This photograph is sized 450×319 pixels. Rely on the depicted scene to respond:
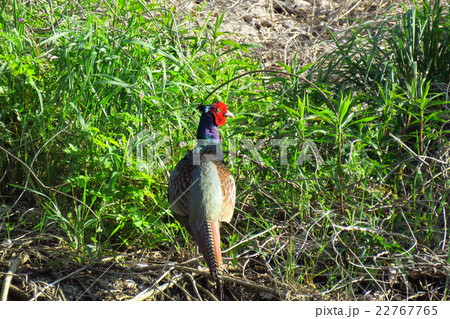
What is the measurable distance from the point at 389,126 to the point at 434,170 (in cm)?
40

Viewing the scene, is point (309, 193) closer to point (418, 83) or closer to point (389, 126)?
point (389, 126)

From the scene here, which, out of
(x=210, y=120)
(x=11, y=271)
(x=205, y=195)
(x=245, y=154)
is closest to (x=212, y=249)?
(x=205, y=195)

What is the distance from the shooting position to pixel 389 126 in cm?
410

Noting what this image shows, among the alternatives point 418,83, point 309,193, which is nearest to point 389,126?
point 418,83

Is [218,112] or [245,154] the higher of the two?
[218,112]

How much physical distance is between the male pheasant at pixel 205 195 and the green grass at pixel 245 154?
6.6 inches

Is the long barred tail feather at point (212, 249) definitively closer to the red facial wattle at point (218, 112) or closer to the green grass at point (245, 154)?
the green grass at point (245, 154)

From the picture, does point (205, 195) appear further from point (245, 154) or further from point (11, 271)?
point (11, 271)

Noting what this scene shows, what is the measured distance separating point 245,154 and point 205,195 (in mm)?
653

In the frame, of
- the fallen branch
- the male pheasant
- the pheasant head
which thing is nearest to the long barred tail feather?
the male pheasant

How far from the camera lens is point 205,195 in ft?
11.4

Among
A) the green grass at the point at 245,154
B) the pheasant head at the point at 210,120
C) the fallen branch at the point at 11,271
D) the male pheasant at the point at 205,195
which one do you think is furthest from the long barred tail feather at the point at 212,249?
the fallen branch at the point at 11,271

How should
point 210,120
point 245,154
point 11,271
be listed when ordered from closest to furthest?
point 11,271 < point 210,120 < point 245,154

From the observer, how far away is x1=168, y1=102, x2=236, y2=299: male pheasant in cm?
335
